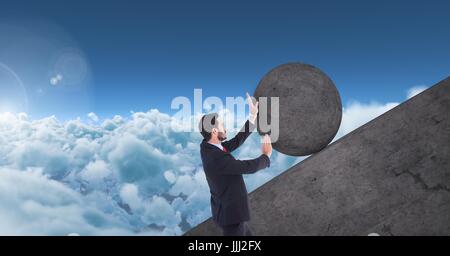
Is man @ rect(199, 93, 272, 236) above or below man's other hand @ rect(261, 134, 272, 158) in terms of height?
below

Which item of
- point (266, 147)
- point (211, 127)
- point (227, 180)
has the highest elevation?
point (211, 127)

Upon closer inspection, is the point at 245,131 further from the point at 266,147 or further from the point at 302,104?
the point at 302,104

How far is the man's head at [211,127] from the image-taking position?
3544 millimetres

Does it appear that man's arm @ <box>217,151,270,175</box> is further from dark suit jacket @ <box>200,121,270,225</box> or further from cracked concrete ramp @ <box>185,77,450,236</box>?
cracked concrete ramp @ <box>185,77,450,236</box>

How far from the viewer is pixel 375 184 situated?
430 centimetres

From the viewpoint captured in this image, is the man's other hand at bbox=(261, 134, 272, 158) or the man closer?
the man

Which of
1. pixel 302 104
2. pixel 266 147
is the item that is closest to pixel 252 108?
pixel 302 104

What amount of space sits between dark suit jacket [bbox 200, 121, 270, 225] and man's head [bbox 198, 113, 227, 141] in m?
0.09

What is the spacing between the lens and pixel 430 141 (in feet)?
14.0

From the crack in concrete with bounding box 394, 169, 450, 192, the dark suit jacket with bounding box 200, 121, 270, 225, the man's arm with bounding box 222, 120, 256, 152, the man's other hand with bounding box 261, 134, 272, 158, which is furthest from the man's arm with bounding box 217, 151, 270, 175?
the crack in concrete with bounding box 394, 169, 450, 192

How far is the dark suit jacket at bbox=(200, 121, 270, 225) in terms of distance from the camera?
332cm

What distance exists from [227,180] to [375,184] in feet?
6.17

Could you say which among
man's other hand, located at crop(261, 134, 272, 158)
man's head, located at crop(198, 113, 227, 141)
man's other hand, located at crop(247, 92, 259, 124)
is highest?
man's other hand, located at crop(247, 92, 259, 124)
